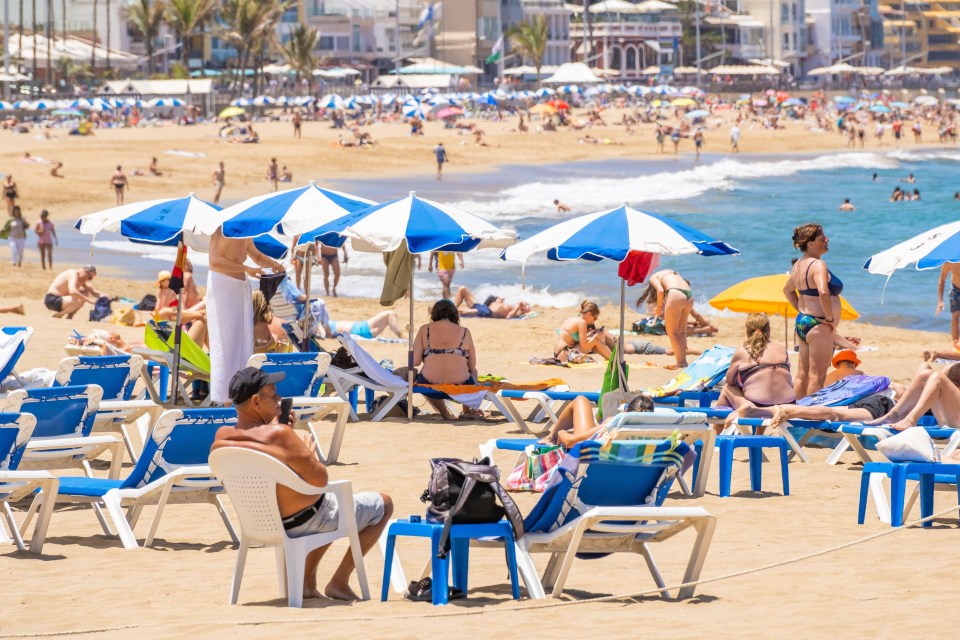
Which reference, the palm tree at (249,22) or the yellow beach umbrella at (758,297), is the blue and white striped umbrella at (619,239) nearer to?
the yellow beach umbrella at (758,297)

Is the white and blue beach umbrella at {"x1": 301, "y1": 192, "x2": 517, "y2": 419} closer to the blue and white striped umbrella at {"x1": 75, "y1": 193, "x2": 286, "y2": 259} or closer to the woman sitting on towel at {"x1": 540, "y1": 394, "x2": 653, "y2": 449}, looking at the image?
the blue and white striped umbrella at {"x1": 75, "y1": 193, "x2": 286, "y2": 259}

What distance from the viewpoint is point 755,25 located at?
389 ft

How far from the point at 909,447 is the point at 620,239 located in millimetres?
2787

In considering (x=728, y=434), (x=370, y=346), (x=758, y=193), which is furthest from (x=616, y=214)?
(x=758, y=193)

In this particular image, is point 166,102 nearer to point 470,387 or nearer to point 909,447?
point 470,387

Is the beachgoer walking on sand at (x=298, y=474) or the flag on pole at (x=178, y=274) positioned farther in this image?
the flag on pole at (x=178, y=274)

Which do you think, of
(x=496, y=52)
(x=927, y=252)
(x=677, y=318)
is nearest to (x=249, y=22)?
(x=496, y=52)

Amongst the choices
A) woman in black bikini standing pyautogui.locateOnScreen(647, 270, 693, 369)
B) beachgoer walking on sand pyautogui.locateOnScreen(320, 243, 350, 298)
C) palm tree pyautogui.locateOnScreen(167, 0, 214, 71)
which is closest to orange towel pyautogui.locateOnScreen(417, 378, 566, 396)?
woman in black bikini standing pyautogui.locateOnScreen(647, 270, 693, 369)

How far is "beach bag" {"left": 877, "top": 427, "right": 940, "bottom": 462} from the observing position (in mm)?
6688

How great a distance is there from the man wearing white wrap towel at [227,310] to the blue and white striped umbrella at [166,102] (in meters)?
52.7

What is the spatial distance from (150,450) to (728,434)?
3.49 metres

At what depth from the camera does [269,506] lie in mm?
5203

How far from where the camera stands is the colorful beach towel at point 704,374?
32.5 feet

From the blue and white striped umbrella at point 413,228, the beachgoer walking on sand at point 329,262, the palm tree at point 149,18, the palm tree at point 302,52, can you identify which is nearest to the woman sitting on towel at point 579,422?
the blue and white striped umbrella at point 413,228
